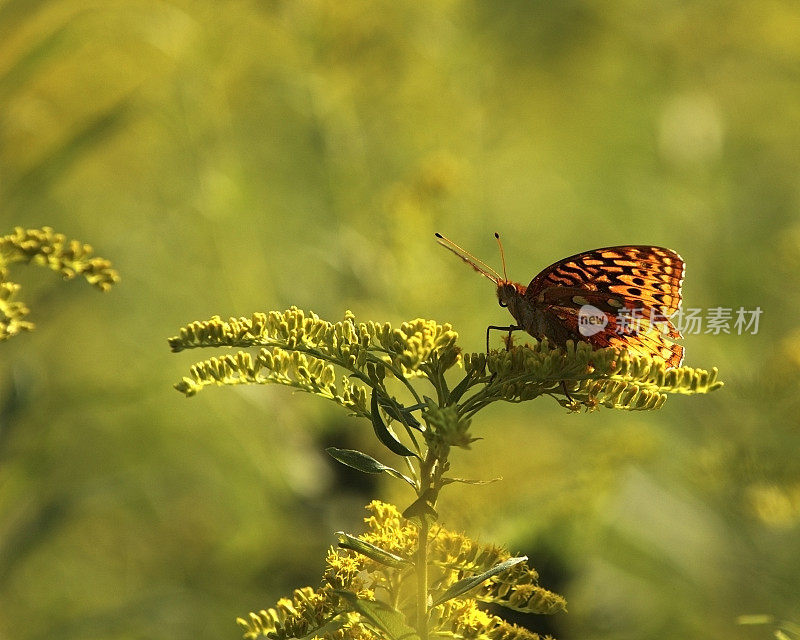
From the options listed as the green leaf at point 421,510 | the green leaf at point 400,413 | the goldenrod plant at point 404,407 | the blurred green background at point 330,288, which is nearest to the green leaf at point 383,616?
the goldenrod plant at point 404,407

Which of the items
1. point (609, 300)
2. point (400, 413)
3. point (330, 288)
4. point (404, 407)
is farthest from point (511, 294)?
point (330, 288)

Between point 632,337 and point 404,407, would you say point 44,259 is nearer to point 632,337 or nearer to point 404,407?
point 404,407

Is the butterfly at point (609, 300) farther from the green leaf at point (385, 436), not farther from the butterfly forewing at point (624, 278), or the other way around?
the green leaf at point (385, 436)

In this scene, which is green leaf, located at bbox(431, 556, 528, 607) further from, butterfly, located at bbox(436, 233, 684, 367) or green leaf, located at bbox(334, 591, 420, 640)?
butterfly, located at bbox(436, 233, 684, 367)

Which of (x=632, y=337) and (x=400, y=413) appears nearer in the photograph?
(x=400, y=413)

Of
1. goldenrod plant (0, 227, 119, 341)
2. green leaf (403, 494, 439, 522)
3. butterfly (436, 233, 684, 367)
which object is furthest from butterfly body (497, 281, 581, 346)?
goldenrod plant (0, 227, 119, 341)
